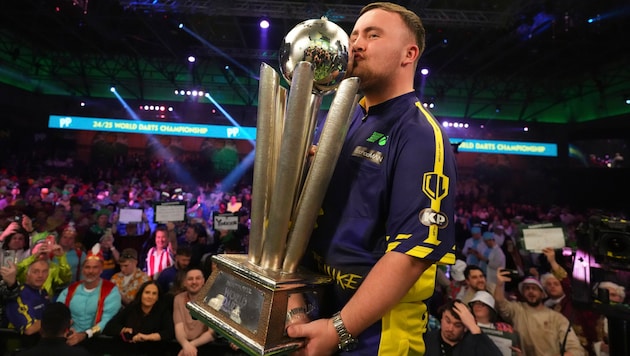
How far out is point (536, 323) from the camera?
3598 millimetres

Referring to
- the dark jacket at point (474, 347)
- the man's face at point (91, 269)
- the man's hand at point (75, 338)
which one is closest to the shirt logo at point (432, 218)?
the dark jacket at point (474, 347)

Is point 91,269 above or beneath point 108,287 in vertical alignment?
above

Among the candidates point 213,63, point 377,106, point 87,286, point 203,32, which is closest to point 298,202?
point 377,106

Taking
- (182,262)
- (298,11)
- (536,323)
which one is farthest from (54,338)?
(298,11)

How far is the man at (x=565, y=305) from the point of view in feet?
11.7

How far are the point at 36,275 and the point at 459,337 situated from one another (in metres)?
4.27

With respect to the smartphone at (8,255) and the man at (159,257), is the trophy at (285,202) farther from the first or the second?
the smartphone at (8,255)

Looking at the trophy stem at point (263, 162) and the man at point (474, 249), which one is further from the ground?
the trophy stem at point (263, 162)

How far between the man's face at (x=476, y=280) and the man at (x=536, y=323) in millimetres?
156

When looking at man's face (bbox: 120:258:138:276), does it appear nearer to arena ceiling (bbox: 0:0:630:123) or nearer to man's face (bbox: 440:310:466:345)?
man's face (bbox: 440:310:466:345)

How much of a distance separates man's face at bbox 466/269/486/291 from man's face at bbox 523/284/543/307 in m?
0.42

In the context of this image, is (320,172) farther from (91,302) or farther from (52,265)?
(52,265)

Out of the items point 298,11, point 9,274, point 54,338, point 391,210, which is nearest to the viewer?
point 391,210

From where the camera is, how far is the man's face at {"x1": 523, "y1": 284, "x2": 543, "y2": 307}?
3.72 m
